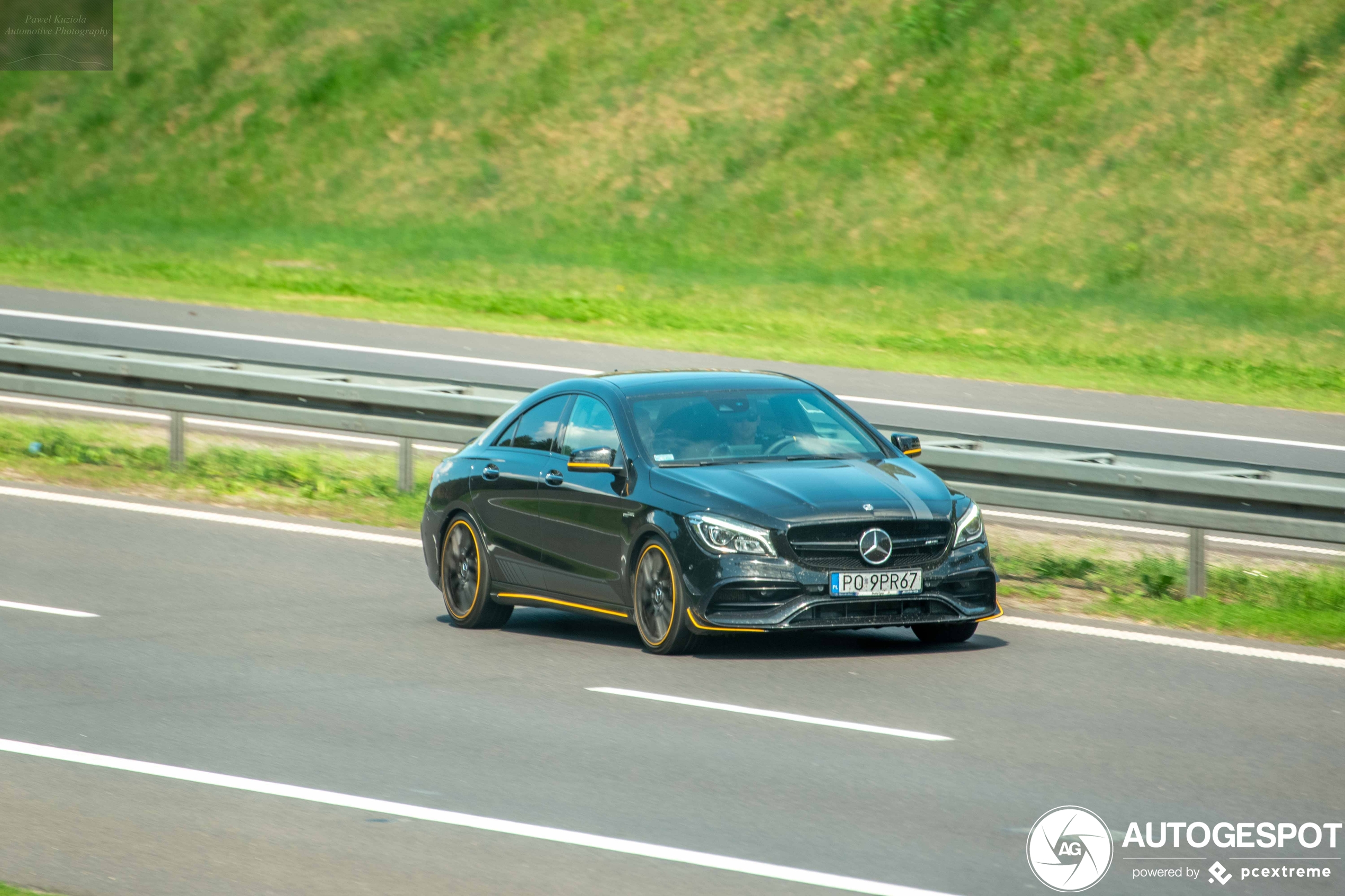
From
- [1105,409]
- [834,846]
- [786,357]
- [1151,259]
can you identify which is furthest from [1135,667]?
[1151,259]

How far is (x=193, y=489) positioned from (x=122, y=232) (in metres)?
20.5

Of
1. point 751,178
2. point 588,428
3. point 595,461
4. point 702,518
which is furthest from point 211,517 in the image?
point 751,178

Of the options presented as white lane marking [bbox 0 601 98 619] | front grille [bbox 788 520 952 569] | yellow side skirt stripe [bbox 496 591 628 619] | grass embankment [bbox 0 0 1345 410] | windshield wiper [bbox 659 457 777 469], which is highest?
grass embankment [bbox 0 0 1345 410]

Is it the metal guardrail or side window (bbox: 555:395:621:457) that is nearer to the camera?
side window (bbox: 555:395:621:457)

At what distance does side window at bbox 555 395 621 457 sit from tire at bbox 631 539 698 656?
2.82ft

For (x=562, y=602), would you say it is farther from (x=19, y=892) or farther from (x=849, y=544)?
(x=19, y=892)

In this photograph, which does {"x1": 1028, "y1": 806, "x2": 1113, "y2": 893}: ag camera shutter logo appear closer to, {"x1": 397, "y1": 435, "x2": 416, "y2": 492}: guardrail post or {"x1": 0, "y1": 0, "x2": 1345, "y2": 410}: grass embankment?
{"x1": 397, "y1": 435, "x2": 416, "y2": 492}: guardrail post

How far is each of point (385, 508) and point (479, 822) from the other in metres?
8.89

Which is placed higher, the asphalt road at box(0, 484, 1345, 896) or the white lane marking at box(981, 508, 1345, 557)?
the white lane marking at box(981, 508, 1345, 557)

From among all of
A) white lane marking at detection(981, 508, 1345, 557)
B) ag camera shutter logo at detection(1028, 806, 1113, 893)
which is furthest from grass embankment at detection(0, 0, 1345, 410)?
ag camera shutter logo at detection(1028, 806, 1113, 893)

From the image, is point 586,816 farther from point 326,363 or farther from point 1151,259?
point 1151,259

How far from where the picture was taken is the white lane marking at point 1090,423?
772 inches

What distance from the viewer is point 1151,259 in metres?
29.7

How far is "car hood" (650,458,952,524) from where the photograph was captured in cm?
1033
